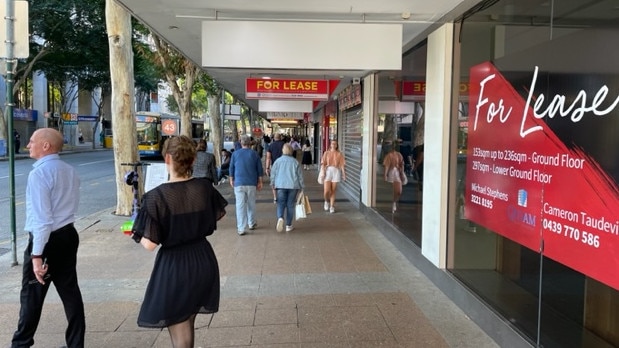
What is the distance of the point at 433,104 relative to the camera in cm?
594

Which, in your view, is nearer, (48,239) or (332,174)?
(48,239)

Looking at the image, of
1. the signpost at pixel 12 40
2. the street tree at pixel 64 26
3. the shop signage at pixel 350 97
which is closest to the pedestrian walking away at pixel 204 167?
the signpost at pixel 12 40

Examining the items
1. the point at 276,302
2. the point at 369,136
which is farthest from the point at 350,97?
the point at 276,302

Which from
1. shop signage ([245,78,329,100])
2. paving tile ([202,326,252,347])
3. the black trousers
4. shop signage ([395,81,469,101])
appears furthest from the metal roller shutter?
the black trousers

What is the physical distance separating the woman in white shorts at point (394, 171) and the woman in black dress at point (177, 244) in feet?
18.2

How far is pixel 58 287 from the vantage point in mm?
3943

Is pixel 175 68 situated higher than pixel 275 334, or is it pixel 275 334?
pixel 175 68

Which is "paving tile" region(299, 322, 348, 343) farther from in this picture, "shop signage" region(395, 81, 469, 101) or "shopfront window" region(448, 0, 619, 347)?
"shop signage" region(395, 81, 469, 101)

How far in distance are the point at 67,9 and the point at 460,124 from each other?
25.1 metres

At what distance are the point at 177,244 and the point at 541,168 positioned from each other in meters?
→ 2.57

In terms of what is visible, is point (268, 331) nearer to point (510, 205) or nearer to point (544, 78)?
point (510, 205)

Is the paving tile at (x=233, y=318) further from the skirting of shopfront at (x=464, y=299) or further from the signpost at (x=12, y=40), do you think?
the signpost at (x=12, y=40)

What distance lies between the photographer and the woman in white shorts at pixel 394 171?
8.52 m

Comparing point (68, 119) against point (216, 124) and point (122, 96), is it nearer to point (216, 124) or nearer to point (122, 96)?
point (216, 124)
